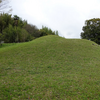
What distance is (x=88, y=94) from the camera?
3.80 meters

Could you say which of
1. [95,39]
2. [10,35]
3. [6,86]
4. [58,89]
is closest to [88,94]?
[58,89]

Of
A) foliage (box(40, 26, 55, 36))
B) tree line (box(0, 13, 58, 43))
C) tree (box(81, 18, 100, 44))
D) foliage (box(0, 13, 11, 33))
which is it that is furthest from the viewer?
foliage (box(40, 26, 55, 36))

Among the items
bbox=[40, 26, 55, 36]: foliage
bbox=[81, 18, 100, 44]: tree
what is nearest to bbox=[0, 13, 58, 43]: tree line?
bbox=[40, 26, 55, 36]: foliage

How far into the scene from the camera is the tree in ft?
90.3

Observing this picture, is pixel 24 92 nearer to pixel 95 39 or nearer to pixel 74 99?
pixel 74 99

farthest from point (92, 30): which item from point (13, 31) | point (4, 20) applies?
point (4, 20)

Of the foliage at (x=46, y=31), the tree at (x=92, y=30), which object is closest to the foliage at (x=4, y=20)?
the foliage at (x=46, y=31)

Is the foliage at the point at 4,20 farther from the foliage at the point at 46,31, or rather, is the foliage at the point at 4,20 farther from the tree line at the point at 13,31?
the foliage at the point at 46,31

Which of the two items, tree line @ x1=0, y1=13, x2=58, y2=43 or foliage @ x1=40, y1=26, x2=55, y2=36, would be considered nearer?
tree line @ x1=0, y1=13, x2=58, y2=43

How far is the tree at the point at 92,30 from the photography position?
27.5 m

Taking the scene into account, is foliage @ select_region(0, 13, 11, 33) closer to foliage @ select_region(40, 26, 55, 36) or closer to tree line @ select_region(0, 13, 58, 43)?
tree line @ select_region(0, 13, 58, 43)

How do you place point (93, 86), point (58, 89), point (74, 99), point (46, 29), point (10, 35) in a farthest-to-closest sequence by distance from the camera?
point (46, 29)
point (10, 35)
point (93, 86)
point (58, 89)
point (74, 99)

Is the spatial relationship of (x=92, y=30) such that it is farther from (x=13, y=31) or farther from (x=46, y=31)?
(x=13, y=31)

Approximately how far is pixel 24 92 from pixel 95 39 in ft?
93.1
